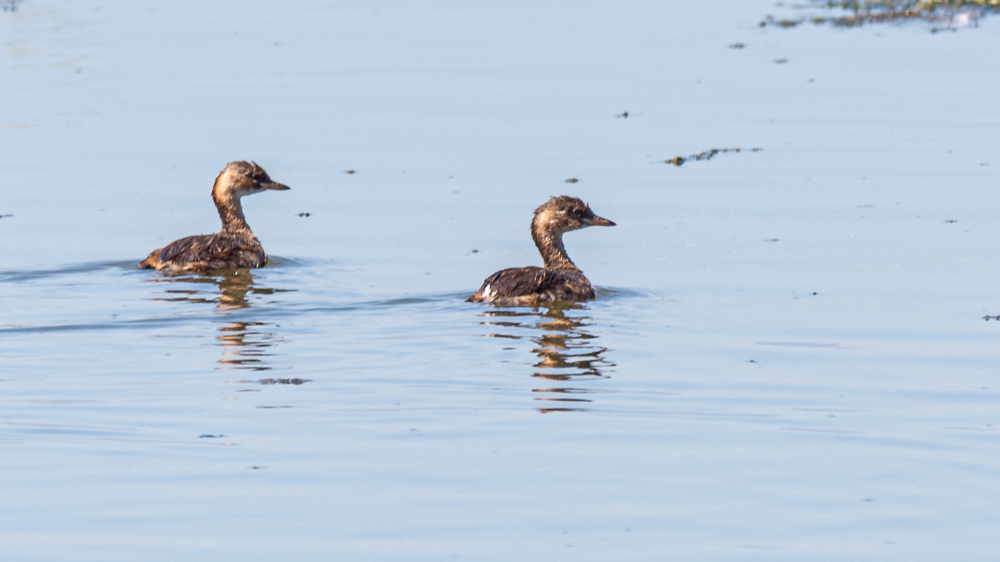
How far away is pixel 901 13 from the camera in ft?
94.9

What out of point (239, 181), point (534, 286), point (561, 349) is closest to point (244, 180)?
point (239, 181)

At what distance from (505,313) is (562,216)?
1.97m

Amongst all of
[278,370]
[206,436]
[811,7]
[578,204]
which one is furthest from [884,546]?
[811,7]

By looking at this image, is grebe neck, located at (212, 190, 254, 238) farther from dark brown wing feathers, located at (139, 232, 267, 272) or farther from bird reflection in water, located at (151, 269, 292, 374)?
bird reflection in water, located at (151, 269, 292, 374)

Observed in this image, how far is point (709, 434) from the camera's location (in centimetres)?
863

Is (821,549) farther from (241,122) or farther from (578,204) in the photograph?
(241,122)

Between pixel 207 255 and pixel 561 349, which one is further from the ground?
pixel 207 255

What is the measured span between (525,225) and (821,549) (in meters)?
8.70

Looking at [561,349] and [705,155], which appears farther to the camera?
[705,155]

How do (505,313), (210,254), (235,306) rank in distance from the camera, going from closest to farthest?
(505,313) < (235,306) < (210,254)

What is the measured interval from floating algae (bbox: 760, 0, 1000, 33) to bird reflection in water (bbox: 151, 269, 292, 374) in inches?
663

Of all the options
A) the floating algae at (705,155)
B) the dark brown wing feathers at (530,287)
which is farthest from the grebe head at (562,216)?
the floating algae at (705,155)

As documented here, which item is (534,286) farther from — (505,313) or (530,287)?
(505,313)

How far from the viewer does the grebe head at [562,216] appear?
45.0ft
